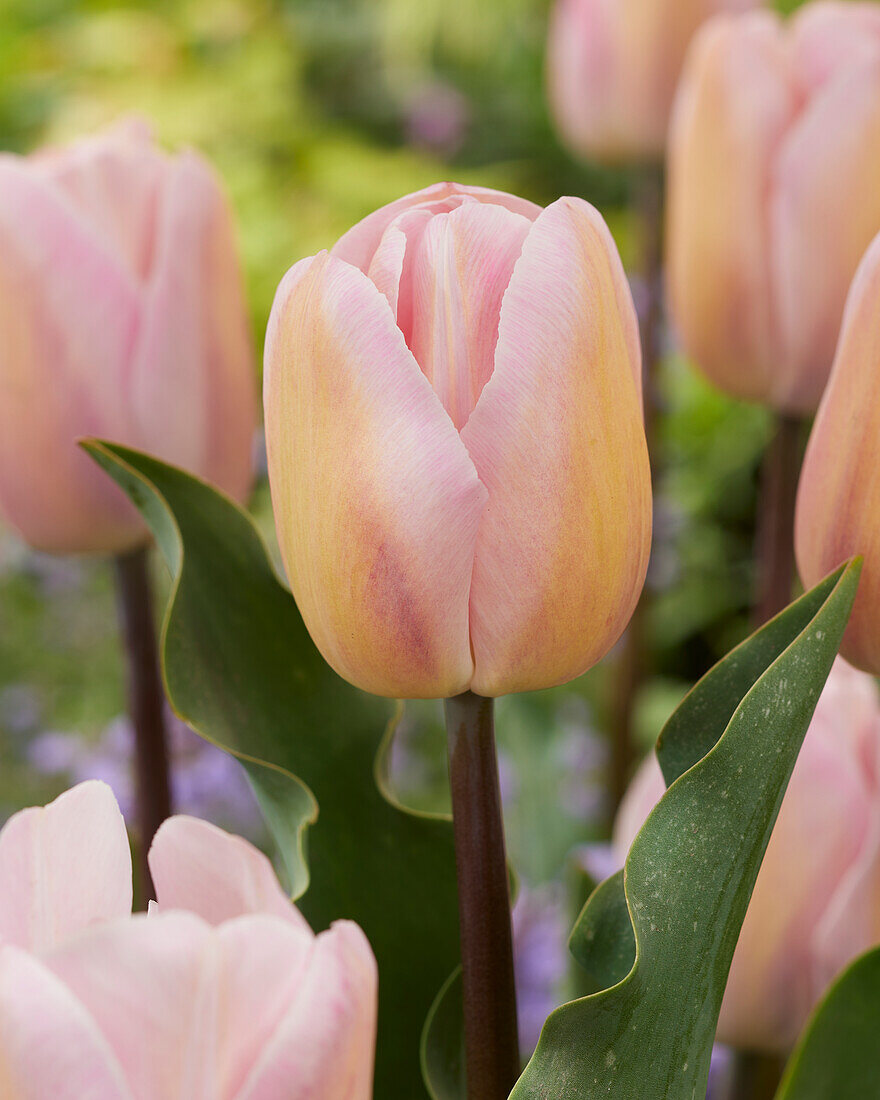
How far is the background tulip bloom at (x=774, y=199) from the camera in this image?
14.7 inches

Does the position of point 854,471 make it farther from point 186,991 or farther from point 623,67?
point 623,67

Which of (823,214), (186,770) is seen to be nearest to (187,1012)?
(823,214)

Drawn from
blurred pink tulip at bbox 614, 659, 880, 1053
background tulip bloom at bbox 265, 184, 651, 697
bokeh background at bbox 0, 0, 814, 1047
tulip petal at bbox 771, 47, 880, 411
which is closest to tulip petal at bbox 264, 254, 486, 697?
background tulip bloom at bbox 265, 184, 651, 697

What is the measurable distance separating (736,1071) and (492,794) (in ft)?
0.51

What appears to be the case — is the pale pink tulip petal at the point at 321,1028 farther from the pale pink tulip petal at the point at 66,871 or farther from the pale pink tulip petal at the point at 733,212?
the pale pink tulip petal at the point at 733,212

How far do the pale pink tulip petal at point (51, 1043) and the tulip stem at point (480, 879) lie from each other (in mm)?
72

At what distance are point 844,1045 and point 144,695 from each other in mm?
188

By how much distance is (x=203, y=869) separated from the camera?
0.17 m

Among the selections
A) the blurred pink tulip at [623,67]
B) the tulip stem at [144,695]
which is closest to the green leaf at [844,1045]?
the tulip stem at [144,695]

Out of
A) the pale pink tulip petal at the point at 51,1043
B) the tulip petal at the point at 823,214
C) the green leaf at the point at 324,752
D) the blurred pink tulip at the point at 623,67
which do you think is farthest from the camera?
the blurred pink tulip at the point at 623,67

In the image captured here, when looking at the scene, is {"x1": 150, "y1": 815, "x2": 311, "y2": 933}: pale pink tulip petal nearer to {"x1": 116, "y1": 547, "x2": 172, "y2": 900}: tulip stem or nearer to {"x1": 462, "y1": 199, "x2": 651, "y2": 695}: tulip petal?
{"x1": 462, "y1": 199, "x2": 651, "y2": 695}: tulip petal

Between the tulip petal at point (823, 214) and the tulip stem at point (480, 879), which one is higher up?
the tulip petal at point (823, 214)

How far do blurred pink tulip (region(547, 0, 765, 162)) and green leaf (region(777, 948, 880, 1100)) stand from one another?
1.47 ft

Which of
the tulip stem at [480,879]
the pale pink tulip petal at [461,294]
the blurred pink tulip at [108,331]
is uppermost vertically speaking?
the pale pink tulip petal at [461,294]
